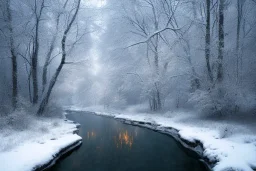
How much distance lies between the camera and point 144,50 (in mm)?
29078

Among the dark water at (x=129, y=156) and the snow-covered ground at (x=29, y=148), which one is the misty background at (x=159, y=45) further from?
the dark water at (x=129, y=156)

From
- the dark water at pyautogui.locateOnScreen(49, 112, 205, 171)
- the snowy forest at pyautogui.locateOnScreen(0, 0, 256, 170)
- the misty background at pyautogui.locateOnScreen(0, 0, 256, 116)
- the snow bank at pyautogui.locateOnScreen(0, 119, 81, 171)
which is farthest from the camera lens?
the misty background at pyautogui.locateOnScreen(0, 0, 256, 116)

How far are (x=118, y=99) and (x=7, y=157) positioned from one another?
1153 inches

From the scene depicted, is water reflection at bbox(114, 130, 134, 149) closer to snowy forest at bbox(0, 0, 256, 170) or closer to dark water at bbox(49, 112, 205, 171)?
dark water at bbox(49, 112, 205, 171)

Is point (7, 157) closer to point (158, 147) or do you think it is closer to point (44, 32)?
point (158, 147)

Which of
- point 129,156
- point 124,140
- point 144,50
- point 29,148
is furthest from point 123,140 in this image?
point 144,50

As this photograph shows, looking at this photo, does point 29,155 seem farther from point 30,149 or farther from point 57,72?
point 57,72

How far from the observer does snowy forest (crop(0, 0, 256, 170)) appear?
15.7 metres

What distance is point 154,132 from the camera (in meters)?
16.7

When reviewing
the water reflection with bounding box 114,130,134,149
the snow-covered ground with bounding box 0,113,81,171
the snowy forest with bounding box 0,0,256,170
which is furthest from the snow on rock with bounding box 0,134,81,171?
the snowy forest with bounding box 0,0,256,170

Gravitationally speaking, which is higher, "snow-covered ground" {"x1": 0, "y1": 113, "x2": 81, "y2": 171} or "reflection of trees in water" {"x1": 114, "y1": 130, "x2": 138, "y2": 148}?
"snow-covered ground" {"x1": 0, "y1": 113, "x2": 81, "y2": 171}

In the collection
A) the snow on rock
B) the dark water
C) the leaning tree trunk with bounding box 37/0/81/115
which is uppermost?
the leaning tree trunk with bounding box 37/0/81/115

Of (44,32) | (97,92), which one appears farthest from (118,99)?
(44,32)

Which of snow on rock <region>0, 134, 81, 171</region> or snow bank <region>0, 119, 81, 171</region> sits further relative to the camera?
snow bank <region>0, 119, 81, 171</region>
